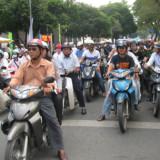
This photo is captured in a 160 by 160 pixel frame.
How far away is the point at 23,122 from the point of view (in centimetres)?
538

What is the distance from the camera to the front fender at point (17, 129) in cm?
515

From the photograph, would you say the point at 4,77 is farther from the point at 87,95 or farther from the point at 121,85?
the point at 121,85

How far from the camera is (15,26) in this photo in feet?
120

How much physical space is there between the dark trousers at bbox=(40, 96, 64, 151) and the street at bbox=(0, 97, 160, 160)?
264 mm

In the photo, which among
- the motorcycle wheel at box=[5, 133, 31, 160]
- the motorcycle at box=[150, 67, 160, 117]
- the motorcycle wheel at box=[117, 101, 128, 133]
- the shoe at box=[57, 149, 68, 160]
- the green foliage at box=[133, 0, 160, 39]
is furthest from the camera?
the green foliage at box=[133, 0, 160, 39]

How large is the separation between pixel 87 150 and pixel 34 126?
139 centimetres

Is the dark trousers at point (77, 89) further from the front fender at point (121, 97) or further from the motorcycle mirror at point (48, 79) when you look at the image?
the motorcycle mirror at point (48, 79)

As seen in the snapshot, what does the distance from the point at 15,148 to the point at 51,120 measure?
76 cm

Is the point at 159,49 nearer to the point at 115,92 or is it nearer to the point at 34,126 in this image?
the point at 115,92

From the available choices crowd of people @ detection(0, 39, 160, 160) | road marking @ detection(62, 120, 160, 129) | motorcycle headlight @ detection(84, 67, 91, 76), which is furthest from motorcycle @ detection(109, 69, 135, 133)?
motorcycle headlight @ detection(84, 67, 91, 76)

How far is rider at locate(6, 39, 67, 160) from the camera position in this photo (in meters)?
5.89

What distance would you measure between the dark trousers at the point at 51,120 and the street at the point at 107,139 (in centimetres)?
26

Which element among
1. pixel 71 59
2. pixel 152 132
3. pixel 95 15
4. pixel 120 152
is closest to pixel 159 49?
pixel 71 59

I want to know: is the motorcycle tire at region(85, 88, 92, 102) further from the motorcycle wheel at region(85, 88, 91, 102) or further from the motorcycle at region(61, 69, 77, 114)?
the motorcycle at region(61, 69, 77, 114)
